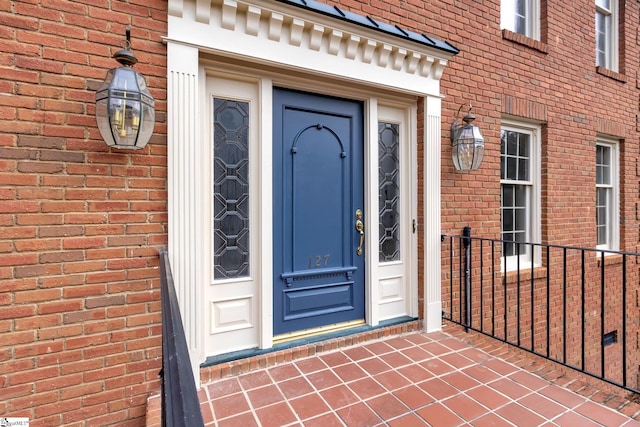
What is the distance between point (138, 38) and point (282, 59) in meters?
0.91

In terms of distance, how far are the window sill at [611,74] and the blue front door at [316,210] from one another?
3885mm

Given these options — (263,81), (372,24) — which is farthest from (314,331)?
(372,24)

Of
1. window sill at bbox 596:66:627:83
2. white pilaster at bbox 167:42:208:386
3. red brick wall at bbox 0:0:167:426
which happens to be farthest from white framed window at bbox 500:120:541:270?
red brick wall at bbox 0:0:167:426

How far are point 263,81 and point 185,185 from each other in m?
1.00

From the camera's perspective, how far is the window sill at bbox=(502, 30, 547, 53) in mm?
3508

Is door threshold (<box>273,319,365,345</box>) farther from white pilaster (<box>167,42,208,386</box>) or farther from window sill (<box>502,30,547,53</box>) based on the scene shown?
window sill (<box>502,30,547,53</box>)

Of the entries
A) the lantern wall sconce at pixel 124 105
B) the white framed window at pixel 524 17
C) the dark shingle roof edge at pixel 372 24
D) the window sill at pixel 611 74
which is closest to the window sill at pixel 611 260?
the window sill at pixel 611 74

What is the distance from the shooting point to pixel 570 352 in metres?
3.87

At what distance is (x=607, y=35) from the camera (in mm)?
4809

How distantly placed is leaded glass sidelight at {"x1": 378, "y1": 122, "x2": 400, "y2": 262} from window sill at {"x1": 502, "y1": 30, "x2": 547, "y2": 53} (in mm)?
1755

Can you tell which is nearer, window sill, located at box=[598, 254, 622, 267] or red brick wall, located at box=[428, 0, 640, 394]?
red brick wall, located at box=[428, 0, 640, 394]

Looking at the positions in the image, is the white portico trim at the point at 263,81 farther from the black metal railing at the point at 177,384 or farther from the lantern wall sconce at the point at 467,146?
the black metal railing at the point at 177,384

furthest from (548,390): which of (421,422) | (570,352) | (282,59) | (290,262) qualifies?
(282,59)

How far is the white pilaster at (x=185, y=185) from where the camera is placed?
6.59 ft
